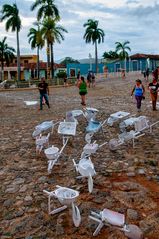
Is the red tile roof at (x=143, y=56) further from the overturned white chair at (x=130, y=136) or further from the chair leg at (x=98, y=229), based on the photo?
the chair leg at (x=98, y=229)

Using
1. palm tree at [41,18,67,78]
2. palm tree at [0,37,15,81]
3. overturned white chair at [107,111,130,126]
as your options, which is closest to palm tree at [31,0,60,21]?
palm tree at [41,18,67,78]

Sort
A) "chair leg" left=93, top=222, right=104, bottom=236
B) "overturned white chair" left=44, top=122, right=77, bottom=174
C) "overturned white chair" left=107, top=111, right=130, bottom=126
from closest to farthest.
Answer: "chair leg" left=93, top=222, right=104, bottom=236 < "overturned white chair" left=44, top=122, right=77, bottom=174 < "overturned white chair" left=107, top=111, right=130, bottom=126

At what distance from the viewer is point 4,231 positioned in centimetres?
531

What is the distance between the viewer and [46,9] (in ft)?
162

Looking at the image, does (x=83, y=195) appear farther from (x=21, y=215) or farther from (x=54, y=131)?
(x=54, y=131)

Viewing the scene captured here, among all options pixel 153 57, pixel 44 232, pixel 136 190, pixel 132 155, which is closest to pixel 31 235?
pixel 44 232

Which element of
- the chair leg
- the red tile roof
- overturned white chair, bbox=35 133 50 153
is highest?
the red tile roof

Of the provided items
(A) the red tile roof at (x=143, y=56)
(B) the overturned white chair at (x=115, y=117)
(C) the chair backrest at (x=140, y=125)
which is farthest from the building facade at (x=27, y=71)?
(C) the chair backrest at (x=140, y=125)

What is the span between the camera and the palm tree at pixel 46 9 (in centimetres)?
4906

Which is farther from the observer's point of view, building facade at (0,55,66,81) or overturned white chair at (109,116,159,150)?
building facade at (0,55,66,81)

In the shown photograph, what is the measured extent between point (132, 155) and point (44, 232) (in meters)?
4.04

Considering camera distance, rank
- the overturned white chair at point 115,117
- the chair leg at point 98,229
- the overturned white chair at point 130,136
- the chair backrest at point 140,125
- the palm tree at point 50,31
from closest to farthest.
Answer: the chair leg at point 98,229 → the overturned white chair at point 130,136 → the chair backrest at point 140,125 → the overturned white chair at point 115,117 → the palm tree at point 50,31

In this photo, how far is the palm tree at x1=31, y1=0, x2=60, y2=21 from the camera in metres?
49.1

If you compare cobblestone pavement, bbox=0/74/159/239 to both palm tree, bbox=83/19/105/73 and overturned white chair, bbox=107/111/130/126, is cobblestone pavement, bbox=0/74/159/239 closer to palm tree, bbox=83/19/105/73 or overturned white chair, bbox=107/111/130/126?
overturned white chair, bbox=107/111/130/126
